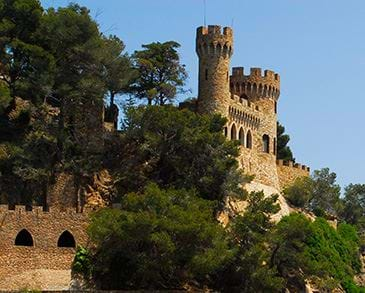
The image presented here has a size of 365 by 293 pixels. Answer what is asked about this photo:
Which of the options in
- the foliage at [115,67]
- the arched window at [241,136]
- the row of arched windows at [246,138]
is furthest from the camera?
the arched window at [241,136]

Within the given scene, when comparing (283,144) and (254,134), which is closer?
(254,134)

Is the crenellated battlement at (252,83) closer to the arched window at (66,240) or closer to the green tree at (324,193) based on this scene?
the green tree at (324,193)

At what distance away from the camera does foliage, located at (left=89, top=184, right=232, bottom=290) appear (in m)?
46.8

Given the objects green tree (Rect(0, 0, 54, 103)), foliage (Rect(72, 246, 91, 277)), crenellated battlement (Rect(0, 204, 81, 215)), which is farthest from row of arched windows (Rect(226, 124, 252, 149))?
foliage (Rect(72, 246, 91, 277))

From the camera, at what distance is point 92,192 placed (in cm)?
5722

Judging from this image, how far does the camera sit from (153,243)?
155ft

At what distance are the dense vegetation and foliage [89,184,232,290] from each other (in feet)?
0.23

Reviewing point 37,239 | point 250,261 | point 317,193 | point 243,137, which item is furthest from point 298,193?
point 37,239

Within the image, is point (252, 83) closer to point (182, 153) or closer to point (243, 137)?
point (243, 137)

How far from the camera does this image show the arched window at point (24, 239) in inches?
1956

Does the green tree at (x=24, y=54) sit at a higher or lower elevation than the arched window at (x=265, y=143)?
higher

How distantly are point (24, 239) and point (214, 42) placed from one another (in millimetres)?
21143

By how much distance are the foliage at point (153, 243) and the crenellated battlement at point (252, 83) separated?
22.1m

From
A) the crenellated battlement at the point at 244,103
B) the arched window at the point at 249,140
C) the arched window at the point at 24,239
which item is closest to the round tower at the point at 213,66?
the crenellated battlement at the point at 244,103
